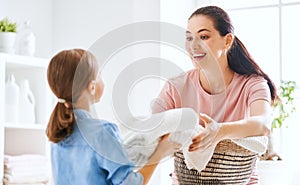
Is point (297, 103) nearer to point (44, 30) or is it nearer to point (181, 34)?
point (44, 30)

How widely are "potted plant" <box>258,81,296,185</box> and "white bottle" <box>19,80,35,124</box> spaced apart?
110cm

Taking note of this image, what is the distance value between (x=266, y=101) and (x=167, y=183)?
1.25 meters

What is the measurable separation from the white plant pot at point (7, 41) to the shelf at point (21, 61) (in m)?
0.04

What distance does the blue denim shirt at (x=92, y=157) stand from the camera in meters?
1.29

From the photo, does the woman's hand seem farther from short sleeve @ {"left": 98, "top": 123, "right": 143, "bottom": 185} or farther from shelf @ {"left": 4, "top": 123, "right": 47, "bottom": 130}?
shelf @ {"left": 4, "top": 123, "right": 47, "bottom": 130}

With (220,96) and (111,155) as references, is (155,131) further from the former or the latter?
(220,96)

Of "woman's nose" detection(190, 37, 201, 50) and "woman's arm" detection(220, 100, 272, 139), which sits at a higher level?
"woman's nose" detection(190, 37, 201, 50)

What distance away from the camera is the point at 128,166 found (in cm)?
129

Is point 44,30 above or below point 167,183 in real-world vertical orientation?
above

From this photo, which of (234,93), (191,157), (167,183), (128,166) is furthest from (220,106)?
(167,183)

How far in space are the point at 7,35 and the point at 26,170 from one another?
617 mm

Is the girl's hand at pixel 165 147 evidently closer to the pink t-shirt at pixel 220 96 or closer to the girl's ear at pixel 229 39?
the pink t-shirt at pixel 220 96

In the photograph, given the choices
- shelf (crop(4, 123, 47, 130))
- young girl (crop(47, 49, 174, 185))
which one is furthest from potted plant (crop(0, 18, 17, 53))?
young girl (crop(47, 49, 174, 185))

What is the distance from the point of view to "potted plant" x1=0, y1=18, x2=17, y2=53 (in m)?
2.64
